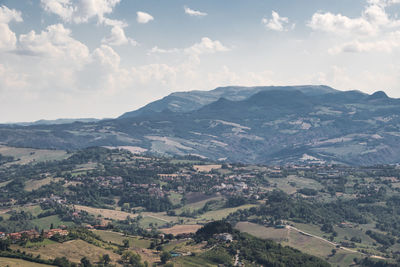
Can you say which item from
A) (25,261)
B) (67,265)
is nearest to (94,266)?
(67,265)

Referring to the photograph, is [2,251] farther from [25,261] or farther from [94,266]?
[94,266]

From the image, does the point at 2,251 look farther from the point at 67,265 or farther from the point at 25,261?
the point at 67,265

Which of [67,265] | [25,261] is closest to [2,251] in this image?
[25,261]

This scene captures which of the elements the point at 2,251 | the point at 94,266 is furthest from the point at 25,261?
the point at 94,266

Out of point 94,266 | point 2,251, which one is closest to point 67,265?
point 94,266

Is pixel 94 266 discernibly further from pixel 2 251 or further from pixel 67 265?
pixel 2 251
